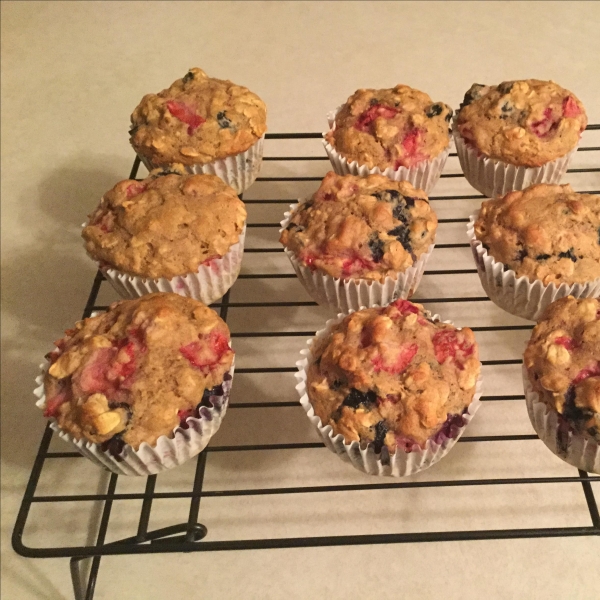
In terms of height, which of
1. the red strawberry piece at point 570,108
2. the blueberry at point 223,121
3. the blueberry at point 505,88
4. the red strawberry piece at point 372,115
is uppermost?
the blueberry at point 505,88

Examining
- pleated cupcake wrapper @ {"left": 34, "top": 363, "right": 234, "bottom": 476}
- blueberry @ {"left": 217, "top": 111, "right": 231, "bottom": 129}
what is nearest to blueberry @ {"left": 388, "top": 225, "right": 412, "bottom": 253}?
pleated cupcake wrapper @ {"left": 34, "top": 363, "right": 234, "bottom": 476}

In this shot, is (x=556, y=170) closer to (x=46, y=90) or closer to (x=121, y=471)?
(x=121, y=471)

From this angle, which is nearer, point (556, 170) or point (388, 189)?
point (388, 189)

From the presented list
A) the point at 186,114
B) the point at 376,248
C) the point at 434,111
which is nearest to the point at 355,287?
the point at 376,248

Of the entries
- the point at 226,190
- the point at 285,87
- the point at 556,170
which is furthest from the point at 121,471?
the point at 285,87

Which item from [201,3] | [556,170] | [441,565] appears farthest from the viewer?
[201,3]

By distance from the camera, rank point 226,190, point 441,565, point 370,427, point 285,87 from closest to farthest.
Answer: point 370,427 → point 441,565 → point 226,190 → point 285,87

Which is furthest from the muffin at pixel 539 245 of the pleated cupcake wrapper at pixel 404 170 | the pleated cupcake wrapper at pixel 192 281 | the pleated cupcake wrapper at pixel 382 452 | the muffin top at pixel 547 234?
the pleated cupcake wrapper at pixel 192 281

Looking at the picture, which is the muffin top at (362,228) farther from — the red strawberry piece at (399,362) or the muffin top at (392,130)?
the red strawberry piece at (399,362)
